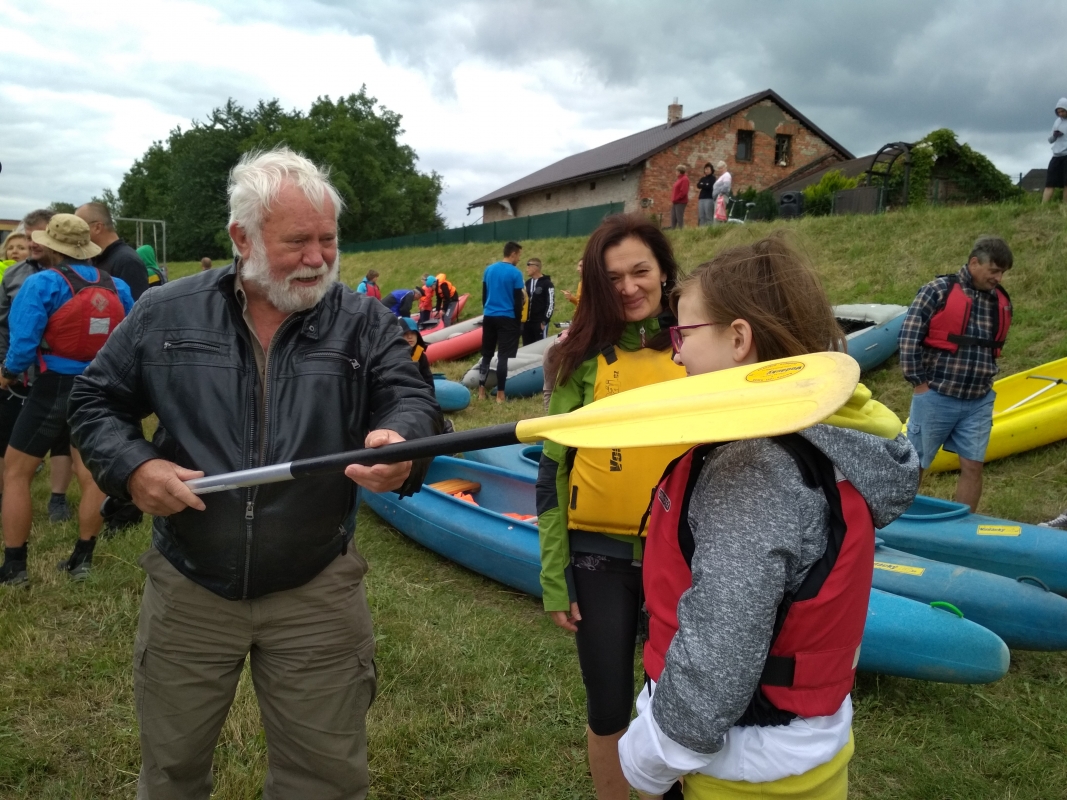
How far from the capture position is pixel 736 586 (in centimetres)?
114

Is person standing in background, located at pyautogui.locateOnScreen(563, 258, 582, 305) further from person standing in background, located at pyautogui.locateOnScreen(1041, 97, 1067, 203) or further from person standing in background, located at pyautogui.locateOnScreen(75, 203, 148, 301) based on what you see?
person standing in background, located at pyautogui.locateOnScreen(1041, 97, 1067, 203)

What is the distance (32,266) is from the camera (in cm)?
461

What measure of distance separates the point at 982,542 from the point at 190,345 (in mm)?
4353

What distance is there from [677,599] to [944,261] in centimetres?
1066

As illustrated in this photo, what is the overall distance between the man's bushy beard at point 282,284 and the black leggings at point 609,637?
106 cm

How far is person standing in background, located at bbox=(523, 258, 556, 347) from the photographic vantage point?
450 inches

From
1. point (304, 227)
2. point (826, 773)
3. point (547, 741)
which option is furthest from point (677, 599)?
point (547, 741)

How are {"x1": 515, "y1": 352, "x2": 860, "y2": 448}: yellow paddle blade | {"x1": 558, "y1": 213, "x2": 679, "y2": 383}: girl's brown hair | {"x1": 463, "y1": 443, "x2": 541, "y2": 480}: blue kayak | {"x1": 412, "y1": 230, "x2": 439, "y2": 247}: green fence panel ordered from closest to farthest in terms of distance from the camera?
1. {"x1": 515, "y1": 352, "x2": 860, "y2": 448}: yellow paddle blade
2. {"x1": 558, "y1": 213, "x2": 679, "y2": 383}: girl's brown hair
3. {"x1": 463, "y1": 443, "x2": 541, "y2": 480}: blue kayak
4. {"x1": 412, "y1": 230, "x2": 439, "y2": 247}: green fence panel

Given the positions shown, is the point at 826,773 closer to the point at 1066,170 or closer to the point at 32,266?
the point at 32,266

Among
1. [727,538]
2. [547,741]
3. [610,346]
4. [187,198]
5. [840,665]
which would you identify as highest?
[187,198]

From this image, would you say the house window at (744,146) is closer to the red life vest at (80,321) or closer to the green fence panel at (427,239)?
the green fence panel at (427,239)

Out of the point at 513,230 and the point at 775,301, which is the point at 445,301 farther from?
the point at 775,301

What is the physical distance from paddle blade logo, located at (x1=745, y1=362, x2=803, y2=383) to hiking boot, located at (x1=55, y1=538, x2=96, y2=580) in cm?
420

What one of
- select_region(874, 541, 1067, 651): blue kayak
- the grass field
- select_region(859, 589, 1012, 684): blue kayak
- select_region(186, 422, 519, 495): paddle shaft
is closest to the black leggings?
select_region(186, 422, 519, 495): paddle shaft
